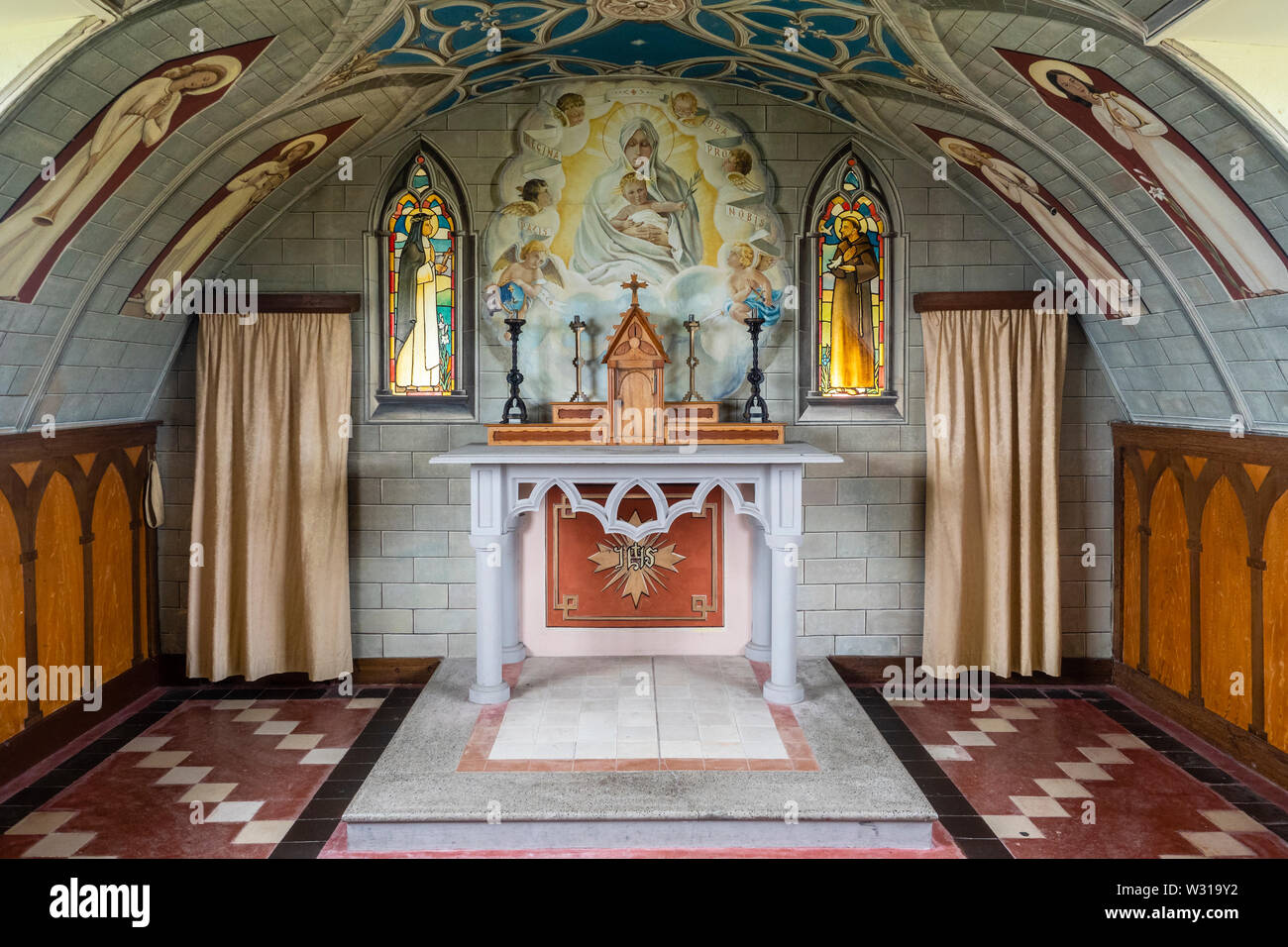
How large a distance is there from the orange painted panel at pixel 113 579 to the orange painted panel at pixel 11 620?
2.46 feet

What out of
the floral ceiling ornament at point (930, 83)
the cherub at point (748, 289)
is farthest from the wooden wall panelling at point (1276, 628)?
the cherub at point (748, 289)

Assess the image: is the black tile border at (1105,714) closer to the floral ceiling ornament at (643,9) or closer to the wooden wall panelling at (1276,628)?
the wooden wall panelling at (1276,628)

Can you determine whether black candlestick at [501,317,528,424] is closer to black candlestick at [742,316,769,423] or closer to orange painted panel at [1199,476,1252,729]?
black candlestick at [742,316,769,423]

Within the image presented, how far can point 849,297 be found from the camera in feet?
22.7

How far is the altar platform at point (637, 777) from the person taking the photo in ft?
14.8

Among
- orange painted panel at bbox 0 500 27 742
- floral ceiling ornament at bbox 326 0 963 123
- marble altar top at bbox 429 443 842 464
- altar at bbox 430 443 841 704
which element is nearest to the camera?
floral ceiling ornament at bbox 326 0 963 123

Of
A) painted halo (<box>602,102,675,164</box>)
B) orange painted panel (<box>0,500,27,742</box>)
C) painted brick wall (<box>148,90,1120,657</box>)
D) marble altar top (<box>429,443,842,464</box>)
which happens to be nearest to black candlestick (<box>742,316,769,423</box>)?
painted brick wall (<box>148,90,1120,657</box>)

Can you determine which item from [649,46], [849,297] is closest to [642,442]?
[849,297]

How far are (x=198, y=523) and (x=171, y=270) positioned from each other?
5.76ft

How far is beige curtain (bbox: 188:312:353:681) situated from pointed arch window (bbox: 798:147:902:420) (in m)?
3.34

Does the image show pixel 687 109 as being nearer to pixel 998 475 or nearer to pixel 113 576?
pixel 998 475

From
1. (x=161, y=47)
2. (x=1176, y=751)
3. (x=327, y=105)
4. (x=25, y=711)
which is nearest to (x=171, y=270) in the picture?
(x=327, y=105)

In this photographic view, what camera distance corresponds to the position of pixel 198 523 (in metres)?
6.60

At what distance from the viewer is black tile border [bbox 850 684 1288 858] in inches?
186
